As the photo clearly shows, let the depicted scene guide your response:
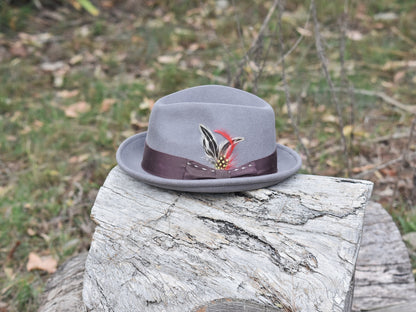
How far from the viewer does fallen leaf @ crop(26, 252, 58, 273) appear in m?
2.49

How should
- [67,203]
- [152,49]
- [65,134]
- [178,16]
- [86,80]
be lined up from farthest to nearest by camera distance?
1. [178,16]
2. [152,49]
3. [86,80]
4. [65,134]
5. [67,203]

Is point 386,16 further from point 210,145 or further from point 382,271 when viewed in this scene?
point 210,145

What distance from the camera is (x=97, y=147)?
3.50m

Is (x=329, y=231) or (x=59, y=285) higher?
(x=329, y=231)

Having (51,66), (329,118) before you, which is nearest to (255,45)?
(329,118)

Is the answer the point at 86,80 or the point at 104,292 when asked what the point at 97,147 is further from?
the point at 104,292

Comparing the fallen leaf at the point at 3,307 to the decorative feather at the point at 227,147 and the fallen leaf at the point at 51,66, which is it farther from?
the fallen leaf at the point at 51,66

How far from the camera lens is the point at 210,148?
5.54 feet

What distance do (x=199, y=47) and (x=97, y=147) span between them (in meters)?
1.85

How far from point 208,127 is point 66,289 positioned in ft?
3.29

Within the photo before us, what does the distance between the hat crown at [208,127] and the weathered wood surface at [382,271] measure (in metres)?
0.92

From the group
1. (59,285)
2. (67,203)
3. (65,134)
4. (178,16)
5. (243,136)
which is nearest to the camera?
(243,136)

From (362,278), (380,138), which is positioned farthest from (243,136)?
(380,138)

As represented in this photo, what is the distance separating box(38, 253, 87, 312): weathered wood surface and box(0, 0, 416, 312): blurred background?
0.29 meters
